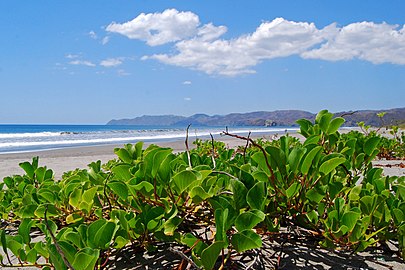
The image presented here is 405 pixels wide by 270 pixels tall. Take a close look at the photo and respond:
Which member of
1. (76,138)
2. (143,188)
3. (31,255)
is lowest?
(76,138)

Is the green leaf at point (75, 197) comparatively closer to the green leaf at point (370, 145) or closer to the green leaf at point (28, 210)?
the green leaf at point (28, 210)

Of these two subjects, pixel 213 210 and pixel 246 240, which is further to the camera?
pixel 213 210

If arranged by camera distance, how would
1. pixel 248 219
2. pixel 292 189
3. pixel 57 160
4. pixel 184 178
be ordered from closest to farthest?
pixel 248 219 → pixel 184 178 → pixel 292 189 → pixel 57 160

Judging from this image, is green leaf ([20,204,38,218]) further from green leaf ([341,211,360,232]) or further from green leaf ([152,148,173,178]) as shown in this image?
green leaf ([341,211,360,232])

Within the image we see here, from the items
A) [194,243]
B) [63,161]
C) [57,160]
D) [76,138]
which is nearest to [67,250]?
[194,243]

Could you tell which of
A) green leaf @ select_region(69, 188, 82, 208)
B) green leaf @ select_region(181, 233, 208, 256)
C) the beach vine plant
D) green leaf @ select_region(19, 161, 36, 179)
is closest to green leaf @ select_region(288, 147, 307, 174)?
the beach vine plant

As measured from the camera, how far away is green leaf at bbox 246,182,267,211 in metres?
1.10

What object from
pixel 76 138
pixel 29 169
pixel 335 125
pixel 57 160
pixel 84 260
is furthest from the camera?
pixel 76 138

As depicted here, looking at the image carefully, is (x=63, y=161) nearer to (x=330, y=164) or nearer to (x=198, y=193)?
(x=198, y=193)

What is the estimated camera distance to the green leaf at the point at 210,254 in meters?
0.92

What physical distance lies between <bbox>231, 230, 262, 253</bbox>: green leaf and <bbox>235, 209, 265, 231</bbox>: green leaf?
0.14ft

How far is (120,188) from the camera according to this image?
1184mm

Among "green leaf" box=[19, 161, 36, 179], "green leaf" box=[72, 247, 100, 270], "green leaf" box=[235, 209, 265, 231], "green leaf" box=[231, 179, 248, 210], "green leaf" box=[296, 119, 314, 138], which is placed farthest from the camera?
"green leaf" box=[19, 161, 36, 179]

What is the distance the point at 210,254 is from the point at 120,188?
39 cm
